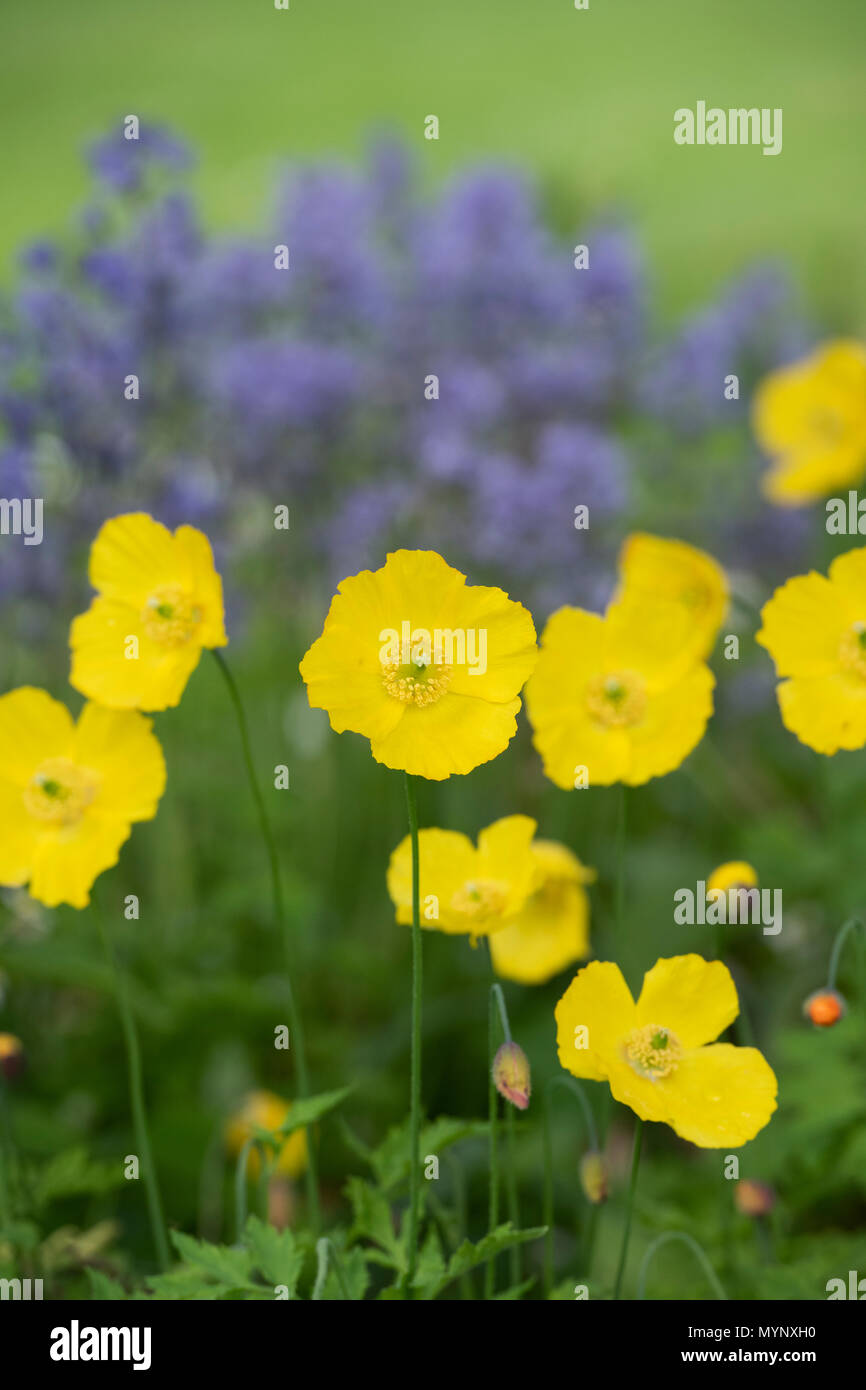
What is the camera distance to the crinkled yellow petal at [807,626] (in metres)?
0.73

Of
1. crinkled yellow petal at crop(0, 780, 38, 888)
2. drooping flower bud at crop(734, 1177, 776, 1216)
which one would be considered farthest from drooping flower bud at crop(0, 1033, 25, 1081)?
drooping flower bud at crop(734, 1177, 776, 1216)

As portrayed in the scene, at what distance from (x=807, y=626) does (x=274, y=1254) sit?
0.46 metres

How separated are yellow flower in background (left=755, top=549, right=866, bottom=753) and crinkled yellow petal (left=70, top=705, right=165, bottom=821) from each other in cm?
36

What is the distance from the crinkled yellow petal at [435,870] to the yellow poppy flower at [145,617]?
0.55 ft

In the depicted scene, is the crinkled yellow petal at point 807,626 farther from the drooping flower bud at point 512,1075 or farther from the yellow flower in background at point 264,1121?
the yellow flower in background at point 264,1121

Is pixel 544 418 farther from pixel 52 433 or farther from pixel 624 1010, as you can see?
pixel 624 1010

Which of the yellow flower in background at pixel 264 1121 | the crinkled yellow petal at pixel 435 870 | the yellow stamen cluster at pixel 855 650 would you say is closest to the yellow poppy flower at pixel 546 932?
the crinkled yellow petal at pixel 435 870

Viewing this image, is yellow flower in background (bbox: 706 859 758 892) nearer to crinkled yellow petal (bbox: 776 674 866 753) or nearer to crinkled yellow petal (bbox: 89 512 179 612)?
crinkled yellow petal (bbox: 776 674 866 753)

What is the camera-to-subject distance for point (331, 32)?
1.89 meters

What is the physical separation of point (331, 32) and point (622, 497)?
0.85 metres

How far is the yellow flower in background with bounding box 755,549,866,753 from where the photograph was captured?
2.39ft

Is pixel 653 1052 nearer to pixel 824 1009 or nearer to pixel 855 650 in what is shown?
pixel 824 1009

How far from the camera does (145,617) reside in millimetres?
739

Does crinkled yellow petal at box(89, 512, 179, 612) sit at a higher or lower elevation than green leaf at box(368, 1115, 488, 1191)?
higher
